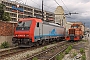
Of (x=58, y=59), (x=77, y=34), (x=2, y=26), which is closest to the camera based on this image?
(x=58, y=59)

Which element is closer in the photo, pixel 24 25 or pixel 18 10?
pixel 24 25

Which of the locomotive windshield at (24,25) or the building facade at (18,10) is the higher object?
the building facade at (18,10)

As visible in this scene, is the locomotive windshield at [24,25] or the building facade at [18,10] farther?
the building facade at [18,10]

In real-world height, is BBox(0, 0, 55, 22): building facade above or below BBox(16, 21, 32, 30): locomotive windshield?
above

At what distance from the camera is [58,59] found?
386 inches

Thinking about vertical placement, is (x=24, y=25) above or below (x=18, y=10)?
below

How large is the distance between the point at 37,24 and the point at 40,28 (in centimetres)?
91

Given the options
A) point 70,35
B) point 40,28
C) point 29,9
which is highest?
point 29,9

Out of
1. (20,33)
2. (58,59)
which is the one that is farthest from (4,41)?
(58,59)

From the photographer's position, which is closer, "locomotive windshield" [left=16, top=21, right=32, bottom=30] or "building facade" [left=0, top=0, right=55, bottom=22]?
"locomotive windshield" [left=16, top=21, right=32, bottom=30]

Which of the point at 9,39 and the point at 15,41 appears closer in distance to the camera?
the point at 15,41

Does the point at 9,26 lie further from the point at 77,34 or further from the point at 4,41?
the point at 77,34

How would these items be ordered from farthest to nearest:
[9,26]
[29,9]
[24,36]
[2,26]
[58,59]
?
[29,9]
[9,26]
[2,26]
[24,36]
[58,59]

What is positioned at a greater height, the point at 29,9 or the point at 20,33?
the point at 29,9
